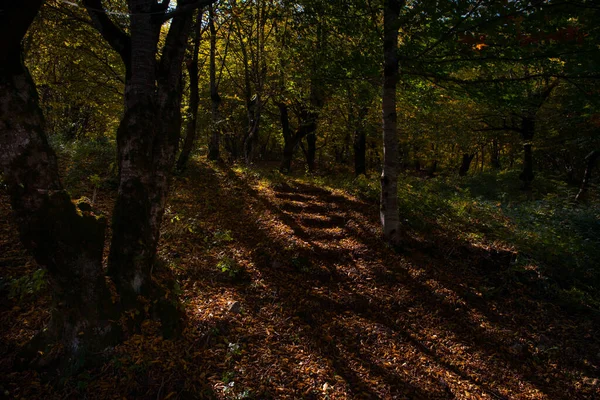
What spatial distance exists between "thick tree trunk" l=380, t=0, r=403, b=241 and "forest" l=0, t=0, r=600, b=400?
0.05 meters

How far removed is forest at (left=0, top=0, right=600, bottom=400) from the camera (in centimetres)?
329

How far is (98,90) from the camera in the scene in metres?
13.7

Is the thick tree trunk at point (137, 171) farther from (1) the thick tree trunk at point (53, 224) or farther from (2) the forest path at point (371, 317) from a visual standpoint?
(2) the forest path at point (371, 317)

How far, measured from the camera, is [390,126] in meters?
7.34

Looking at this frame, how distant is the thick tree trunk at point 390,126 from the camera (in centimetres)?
709

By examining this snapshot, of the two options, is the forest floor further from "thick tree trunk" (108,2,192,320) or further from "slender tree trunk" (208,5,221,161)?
"slender tree trunk" (208,5,221,161)

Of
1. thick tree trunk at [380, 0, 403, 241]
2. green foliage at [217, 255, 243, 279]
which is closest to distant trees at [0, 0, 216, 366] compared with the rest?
green foliage at [217, 255, 243, 279]

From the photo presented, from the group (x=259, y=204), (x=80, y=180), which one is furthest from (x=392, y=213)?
(x=80, y=180)

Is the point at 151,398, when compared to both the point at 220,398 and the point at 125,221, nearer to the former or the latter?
the point at 220,398

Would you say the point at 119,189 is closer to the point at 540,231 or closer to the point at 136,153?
the point at 136,153

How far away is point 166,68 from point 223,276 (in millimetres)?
3665

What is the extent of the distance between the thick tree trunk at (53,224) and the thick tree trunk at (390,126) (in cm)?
598

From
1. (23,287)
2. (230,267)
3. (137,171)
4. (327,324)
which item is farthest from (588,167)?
(23,287)

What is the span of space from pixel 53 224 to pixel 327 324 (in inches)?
160
